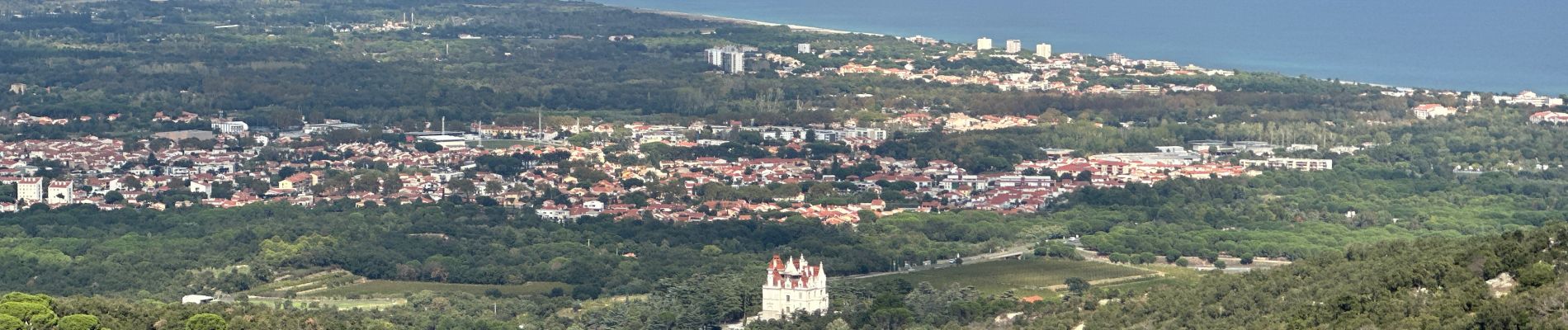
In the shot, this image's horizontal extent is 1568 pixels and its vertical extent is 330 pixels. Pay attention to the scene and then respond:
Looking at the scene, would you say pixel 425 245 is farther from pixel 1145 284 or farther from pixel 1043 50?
pixel 1043 50

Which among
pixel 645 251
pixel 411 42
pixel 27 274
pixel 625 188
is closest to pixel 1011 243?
pixel 645 251

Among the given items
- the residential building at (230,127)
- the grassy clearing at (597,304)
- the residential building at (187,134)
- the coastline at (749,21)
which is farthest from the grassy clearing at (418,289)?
the coastline at (749,21)

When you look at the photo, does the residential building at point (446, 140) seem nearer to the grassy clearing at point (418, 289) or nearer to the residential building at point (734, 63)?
the residential building at point (734, 63)

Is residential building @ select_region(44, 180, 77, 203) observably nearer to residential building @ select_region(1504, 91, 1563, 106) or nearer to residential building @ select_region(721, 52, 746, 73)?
residential building @ select_region(1504, 91, 1563, 106)

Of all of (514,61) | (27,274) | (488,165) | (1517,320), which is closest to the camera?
(1517,320)

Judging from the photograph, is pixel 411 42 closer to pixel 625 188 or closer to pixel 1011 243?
pixel 625 188

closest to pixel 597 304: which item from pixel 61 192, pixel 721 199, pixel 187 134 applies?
pixel 721 199

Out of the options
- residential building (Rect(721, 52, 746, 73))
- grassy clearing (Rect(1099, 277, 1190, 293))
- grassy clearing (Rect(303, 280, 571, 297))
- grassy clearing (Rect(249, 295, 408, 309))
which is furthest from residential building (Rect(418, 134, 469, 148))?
grassy clearing (Rect(1099, 277, 1190, 293))

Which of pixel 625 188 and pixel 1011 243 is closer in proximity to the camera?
pixel 1011 243
